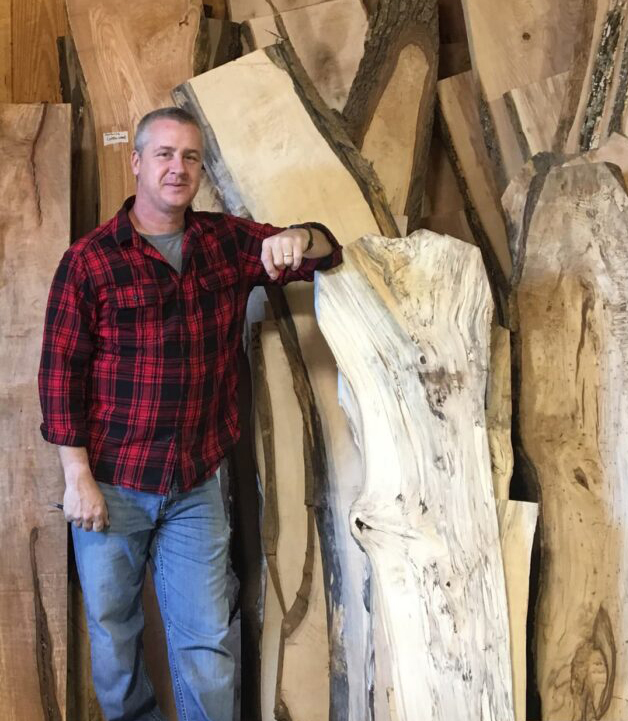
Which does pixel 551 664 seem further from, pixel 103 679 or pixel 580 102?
pixel 580 102

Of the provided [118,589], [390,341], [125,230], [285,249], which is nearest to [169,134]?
[125,230]

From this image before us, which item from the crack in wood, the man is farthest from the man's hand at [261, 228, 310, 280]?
the crack in wood

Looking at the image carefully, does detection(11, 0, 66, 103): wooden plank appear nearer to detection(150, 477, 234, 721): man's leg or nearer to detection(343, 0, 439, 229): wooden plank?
detection(343, 0, 439, 229): wooden plank

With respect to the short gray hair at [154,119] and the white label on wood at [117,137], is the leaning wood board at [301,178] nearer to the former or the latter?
the white label on wood at [117,137]

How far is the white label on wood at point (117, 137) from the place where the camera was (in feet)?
6.88

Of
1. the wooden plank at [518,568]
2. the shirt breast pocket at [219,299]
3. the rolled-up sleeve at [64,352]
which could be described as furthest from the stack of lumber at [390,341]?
the rolled-up sleeve at [64,352]

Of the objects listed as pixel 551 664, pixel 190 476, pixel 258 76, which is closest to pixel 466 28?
pixel 258 76

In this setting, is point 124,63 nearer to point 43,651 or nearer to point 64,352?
point 64,352

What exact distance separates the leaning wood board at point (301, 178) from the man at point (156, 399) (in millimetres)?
212

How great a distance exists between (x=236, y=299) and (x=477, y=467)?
2.07 feet

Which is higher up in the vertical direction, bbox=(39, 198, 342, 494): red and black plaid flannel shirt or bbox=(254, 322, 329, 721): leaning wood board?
bbox=(39, 198, 342, 494): red and black plaid flannel shirt

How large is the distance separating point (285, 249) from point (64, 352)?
48 cm

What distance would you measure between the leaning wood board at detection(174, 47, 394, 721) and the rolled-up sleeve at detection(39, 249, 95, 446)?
525mm

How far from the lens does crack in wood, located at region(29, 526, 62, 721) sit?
5.96 feet
